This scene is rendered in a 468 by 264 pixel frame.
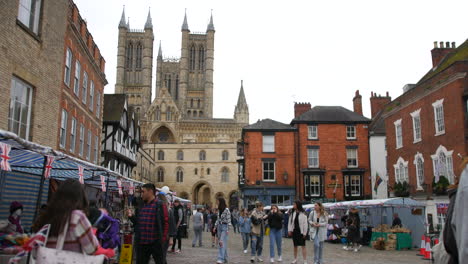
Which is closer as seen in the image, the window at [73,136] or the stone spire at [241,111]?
the window at [73,136]

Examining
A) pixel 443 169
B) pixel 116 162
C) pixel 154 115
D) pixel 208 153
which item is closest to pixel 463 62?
pixel 443 169

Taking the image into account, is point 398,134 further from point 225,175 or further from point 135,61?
point 135,61

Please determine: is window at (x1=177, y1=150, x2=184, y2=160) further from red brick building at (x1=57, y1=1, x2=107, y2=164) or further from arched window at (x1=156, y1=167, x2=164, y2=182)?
red brick building at (x1=57, y1=1, x2=107, y2=164)

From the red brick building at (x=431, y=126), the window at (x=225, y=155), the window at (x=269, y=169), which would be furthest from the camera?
the window at (x=225, y=155)

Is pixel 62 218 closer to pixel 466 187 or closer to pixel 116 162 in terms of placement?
pixel 466 187

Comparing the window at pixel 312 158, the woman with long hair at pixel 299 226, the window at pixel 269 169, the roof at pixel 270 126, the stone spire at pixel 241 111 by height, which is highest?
the stone spire at pixel 241 111

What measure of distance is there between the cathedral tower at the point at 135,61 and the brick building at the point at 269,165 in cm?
6633

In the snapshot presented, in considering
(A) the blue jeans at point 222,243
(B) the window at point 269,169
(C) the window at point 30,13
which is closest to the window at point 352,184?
(B) the window at point 269,169

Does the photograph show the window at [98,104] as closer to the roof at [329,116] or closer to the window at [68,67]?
the window at [68,67]

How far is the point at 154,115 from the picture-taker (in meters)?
85.4

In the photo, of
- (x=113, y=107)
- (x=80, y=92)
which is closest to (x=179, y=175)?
(x=113, y=107)

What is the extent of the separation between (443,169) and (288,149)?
1661cm

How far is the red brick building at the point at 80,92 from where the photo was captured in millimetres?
17703

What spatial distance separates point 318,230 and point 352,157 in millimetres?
25938
